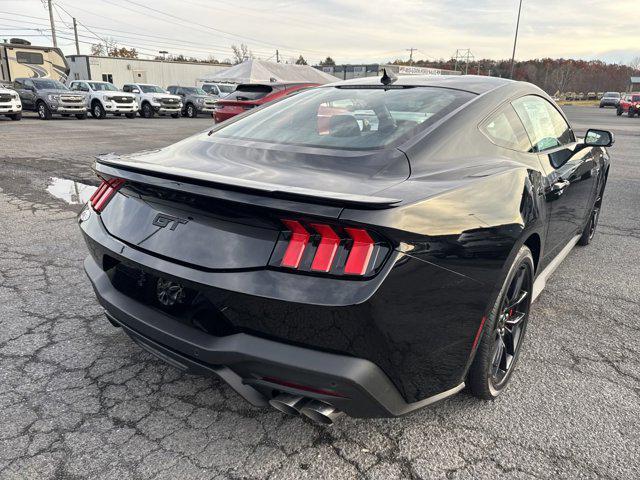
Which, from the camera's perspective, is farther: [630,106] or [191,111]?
[630,106]

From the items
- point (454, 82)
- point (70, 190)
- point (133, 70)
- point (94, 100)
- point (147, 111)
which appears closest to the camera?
point (454, 82)

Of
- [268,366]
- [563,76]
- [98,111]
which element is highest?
[563,76]

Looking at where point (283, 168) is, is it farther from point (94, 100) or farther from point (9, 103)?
point (94, 100)

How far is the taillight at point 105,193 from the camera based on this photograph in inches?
87.8

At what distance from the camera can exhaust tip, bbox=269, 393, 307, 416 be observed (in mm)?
1749

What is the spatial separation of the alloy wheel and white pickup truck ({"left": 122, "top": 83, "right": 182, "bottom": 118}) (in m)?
24.4

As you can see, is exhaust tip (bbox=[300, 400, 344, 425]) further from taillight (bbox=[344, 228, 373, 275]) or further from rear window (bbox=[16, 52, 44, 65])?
rear window (bbox=[16, 52, 44, 65])

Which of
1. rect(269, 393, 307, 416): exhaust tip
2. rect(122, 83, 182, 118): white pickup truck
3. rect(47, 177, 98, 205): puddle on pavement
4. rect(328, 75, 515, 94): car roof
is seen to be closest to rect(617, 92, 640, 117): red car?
rect(122, 83, 182, 118): white pickup truck

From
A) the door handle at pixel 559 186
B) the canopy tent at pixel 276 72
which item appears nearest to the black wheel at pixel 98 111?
the canopy tent at pixel 276 72

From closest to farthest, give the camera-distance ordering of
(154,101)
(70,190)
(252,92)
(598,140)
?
(598,140)
(70,190)
(252,92)
(154,101)

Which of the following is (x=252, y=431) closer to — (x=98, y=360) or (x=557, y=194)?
(x=98, y=360)

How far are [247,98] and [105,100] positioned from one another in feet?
48.5

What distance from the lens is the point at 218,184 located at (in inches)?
68.2

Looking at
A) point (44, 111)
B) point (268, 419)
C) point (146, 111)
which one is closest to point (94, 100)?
point (44, 111)
